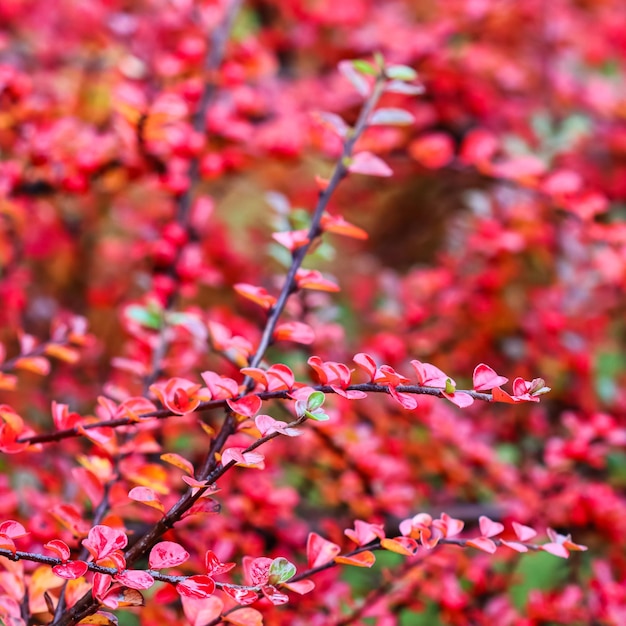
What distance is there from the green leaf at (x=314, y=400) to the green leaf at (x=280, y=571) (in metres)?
0.13

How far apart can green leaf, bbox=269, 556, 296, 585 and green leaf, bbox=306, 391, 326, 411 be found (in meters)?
0.13

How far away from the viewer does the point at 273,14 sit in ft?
7.09

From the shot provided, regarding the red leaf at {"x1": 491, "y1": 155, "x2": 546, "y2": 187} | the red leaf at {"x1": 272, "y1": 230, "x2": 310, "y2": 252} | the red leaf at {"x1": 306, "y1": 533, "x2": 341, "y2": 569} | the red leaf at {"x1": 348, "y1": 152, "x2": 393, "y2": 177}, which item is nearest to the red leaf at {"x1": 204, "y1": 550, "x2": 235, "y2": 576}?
the red leaf at {"x1": 306, "y1": 533, "x2": 341, "y2": 569}

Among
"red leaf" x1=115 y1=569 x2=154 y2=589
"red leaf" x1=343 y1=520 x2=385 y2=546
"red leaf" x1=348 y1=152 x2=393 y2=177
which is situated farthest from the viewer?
"red leaf" x1=348 y1=152 x2=393 y2=177

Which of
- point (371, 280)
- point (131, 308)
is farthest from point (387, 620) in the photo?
point (371, 280)

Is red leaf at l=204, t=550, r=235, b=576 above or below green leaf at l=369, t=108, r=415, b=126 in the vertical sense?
below

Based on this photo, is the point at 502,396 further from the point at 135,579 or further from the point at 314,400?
the point at 135,579

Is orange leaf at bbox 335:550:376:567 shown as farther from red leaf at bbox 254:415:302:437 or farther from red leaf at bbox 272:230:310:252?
red leaf at bbox 272:230:310:252

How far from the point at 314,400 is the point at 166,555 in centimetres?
18

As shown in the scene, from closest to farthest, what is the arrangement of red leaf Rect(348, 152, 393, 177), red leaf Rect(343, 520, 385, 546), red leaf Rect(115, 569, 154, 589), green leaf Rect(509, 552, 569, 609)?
1. red leaf Rect(115, 569, 154, 589)
2. red leaf Rect(343, 520, 385, 546)
3. red leaf Rect(348, 152, 393, 177)
4. green leaf Rect(509, 552, 569, 609)

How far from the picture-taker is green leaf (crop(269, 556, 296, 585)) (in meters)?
0.57

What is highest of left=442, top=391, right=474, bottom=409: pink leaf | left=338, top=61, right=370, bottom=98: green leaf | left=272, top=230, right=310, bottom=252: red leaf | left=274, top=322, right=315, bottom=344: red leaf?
left=338, top=61, right=370, bottom=98: green leaf

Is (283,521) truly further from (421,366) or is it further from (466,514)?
(421,366)

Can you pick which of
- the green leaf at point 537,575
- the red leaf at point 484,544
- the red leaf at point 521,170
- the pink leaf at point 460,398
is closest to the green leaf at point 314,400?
the pink leaf at point 460,398
